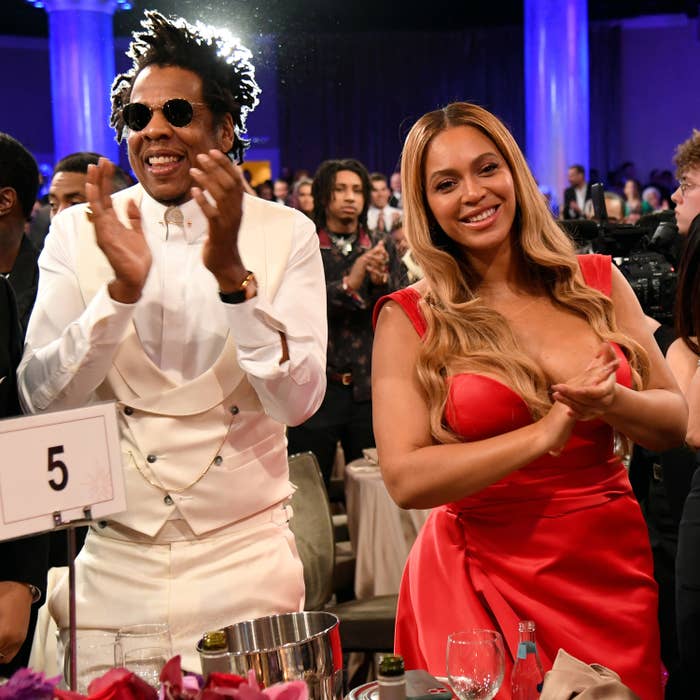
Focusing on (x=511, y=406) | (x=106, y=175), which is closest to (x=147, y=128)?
(x=106, y=175)

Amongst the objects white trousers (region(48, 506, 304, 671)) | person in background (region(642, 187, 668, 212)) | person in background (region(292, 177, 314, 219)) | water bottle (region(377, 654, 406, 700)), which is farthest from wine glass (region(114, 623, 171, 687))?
person in background (region(642, 187, 668, 212))

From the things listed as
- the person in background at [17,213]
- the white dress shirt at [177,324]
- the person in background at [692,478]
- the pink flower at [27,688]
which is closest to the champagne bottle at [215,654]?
the pink flower at [27,688]

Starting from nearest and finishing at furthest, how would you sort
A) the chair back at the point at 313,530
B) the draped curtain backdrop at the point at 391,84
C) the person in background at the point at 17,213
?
the person in background at the point at 17,213
the chair back at the point at 313,530
the draped curtain backdrop at the point at 391,84

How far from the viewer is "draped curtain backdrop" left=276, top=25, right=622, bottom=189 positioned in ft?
53.7

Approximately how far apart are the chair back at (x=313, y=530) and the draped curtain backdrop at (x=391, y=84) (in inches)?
534

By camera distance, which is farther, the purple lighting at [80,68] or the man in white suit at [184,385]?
the purple lighting at [80,68]

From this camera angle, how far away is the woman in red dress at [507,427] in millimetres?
1944

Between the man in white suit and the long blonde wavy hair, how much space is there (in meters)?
0.22

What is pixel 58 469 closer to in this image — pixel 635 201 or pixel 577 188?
pixel 577 188

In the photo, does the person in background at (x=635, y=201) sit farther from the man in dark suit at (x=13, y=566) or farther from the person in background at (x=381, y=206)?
the man in dark suit at (x=13, y=566)

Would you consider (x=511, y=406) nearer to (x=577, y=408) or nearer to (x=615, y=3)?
(x=577, y=408)

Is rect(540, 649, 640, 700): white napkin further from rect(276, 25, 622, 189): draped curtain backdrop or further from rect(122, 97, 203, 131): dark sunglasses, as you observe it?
rect(276, 25, 622, 189): draped curtain backdrop

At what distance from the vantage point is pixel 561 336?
212 cm

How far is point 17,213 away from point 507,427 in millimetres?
1628
